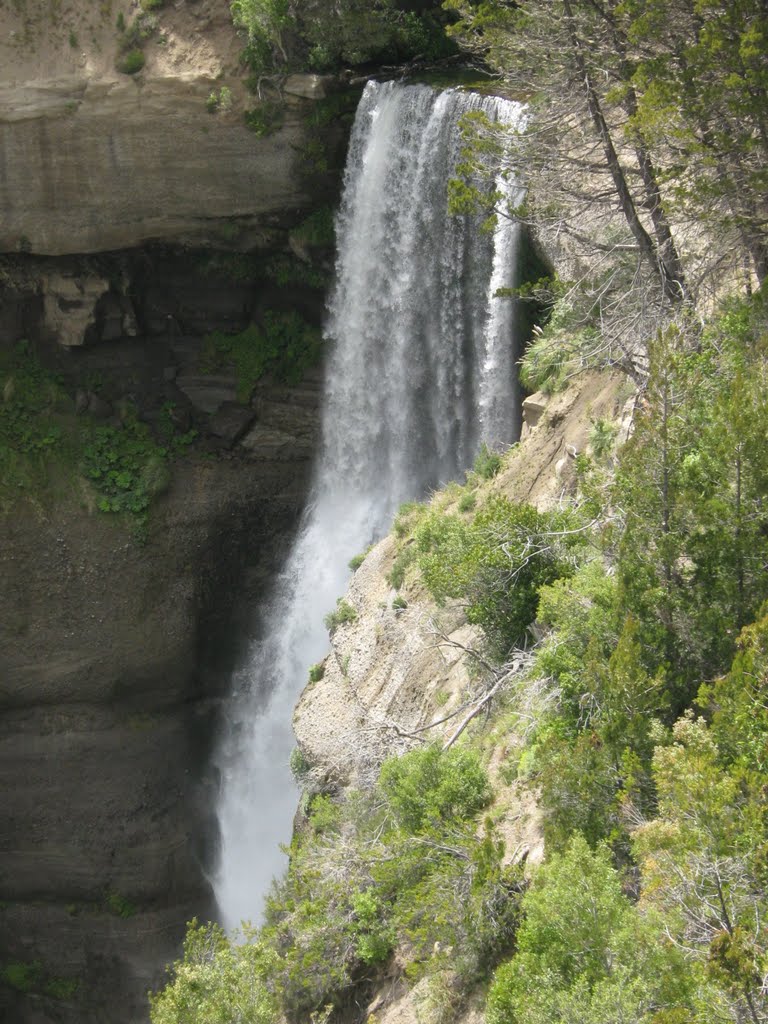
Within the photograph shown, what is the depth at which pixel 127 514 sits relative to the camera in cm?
2586

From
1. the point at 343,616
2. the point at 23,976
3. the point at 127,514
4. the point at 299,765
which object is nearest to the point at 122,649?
the point at 127,514

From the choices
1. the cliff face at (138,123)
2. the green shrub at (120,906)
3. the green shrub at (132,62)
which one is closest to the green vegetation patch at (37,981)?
the green shrub at (120,906)

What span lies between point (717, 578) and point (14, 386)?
2135 centimetres

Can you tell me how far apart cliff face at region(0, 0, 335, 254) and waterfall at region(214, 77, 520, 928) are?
6.64 feet

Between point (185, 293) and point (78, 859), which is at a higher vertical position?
point (185, 293)

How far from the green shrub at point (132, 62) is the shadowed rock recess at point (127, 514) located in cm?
85

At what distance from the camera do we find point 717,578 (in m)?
9.39

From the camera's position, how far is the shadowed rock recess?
75.8ft

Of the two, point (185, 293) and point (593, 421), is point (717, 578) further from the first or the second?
point (185, 293)

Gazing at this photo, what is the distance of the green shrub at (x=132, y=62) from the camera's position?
71.9ft

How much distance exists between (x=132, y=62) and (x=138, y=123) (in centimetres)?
123

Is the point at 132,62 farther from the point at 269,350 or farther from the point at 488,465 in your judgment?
the point at 488,465

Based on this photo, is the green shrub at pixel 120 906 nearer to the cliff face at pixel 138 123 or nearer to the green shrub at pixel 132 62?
the cliff face at pixel 138 123

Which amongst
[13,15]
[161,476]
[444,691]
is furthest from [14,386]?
[444,691]
